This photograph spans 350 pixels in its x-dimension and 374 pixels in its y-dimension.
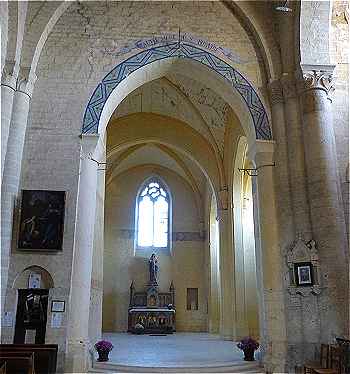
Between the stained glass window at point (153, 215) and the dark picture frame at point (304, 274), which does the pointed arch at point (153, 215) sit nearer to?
the stained glass window at point (153, 215)

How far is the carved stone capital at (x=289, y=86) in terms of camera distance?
9773 millimetres

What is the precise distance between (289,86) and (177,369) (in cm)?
660

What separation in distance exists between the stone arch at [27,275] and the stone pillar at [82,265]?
1.54 ft

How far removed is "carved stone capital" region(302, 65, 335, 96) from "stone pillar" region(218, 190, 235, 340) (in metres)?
6.49

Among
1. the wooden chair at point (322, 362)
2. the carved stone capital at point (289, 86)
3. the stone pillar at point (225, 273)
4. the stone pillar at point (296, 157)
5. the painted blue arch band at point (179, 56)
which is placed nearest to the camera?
the wooden chair at point (322, 362)

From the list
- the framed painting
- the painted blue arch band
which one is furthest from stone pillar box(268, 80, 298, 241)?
the framed painting

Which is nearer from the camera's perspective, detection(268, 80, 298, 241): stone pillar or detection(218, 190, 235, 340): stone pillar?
detection(268, 80, 298, 241): stone pillar

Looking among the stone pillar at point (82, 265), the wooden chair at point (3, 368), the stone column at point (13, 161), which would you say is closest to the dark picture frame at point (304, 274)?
the stone pillar at point (82, 265)

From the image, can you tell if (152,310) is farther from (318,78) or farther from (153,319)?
(318,78)

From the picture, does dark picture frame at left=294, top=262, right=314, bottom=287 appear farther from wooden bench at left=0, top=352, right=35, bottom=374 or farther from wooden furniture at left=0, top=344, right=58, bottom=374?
wooden bench at left=0, top=352, right=35, bottom=374

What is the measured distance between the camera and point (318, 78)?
948 centimetres

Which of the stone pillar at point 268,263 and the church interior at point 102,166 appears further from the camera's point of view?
the stone pillar at point 268,263

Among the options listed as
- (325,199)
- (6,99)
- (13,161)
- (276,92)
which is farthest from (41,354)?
(276,92)

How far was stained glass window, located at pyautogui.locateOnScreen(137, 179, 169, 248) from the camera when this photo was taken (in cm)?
2053
